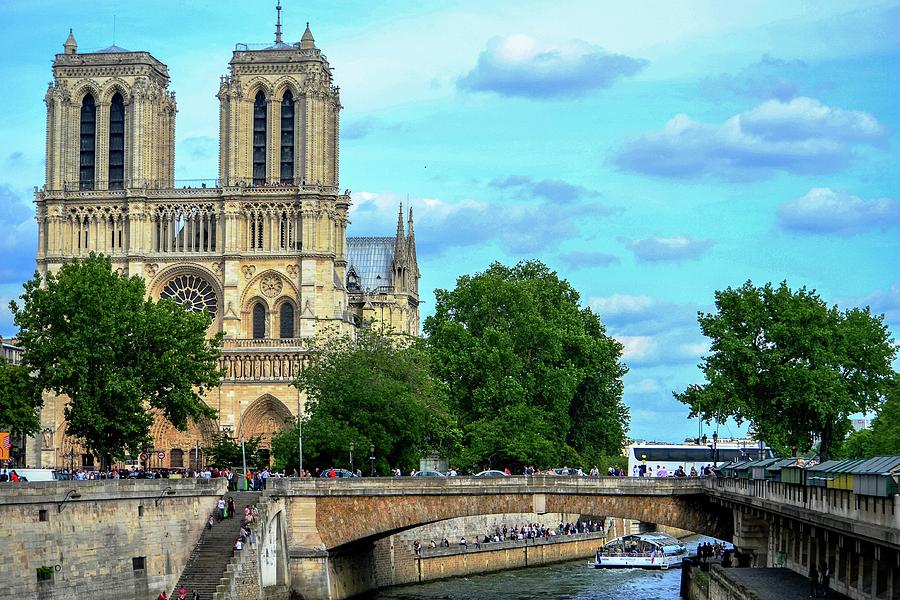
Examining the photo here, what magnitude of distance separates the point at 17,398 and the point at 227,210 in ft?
150

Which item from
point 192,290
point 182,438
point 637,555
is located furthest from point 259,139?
point 637,555

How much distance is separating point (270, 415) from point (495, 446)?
32.5 meters

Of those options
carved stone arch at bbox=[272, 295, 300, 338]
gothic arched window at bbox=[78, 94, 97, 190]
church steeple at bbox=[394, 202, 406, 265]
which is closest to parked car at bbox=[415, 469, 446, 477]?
carved stone arch at bbox=[272, 295, 300, 338]

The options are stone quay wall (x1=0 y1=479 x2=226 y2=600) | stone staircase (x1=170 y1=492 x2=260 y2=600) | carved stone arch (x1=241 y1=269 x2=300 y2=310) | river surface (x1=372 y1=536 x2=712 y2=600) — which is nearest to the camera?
stone quay wall (x1=0 y1=479 x2=226 y2=600)

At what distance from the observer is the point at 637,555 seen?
9794 centimetres

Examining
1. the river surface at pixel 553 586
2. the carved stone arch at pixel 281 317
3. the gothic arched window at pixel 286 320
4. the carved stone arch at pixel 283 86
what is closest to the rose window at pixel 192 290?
the carved stone arch at pixel 281 317

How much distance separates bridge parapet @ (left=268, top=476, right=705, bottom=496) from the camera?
7288 centimetres

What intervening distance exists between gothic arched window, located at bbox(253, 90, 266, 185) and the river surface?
1804 inches

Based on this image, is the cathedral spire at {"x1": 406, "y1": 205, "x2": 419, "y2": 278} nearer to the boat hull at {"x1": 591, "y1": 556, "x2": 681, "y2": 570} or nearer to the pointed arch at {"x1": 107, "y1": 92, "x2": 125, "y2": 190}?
the pointed arch at {"x1": 107, "y1": 92, "x2": 125, "y2": 190}

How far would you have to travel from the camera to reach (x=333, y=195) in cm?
12875

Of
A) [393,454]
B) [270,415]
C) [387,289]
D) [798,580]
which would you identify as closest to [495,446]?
[393,454]

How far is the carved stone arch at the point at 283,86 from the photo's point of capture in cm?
13123

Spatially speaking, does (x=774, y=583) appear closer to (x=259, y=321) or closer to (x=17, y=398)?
(x=17, y=398)

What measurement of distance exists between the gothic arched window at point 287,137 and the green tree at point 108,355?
4260 centimetres
